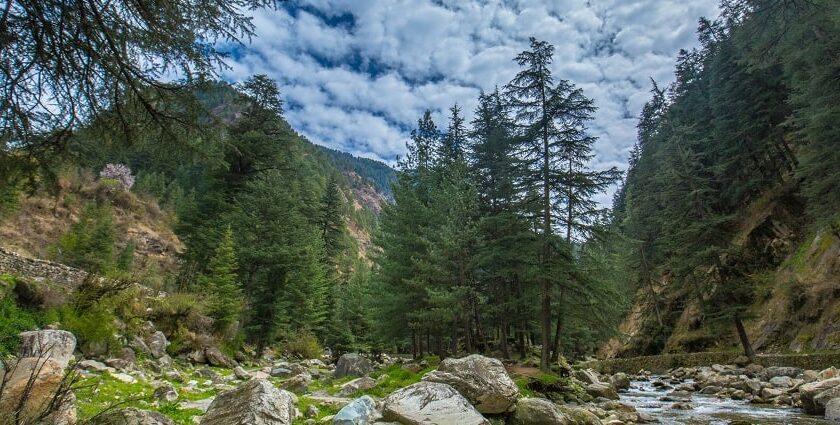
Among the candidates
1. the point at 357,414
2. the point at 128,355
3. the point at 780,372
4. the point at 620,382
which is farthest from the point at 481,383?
the point at 780,372

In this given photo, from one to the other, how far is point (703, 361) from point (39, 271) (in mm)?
30798

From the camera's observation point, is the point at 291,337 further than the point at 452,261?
Yes

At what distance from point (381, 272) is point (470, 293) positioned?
18.5 feet

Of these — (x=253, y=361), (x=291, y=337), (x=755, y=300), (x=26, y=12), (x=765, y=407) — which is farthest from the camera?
(x=291, y=337)

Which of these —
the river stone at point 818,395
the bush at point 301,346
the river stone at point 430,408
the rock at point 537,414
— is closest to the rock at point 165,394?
the river stone at point 430,408

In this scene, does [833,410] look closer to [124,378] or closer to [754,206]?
[124,378]

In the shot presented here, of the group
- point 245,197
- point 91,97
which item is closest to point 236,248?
point 245,197

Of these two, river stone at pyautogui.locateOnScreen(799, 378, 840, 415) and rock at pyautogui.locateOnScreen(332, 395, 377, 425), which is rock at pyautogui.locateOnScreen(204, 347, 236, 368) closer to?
rock at pyautogui.locateOnScreen(332, 395, 377, 425)

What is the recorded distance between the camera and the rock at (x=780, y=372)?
648 inches

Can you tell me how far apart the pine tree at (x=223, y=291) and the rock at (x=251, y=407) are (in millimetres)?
14715

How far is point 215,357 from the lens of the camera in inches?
693

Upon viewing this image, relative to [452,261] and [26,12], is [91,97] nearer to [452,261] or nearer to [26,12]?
[26,12]

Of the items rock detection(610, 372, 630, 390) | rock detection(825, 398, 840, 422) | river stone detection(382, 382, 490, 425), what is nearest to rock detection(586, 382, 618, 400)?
rock detection(610, 372, 630, 390)

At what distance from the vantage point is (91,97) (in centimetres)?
610
